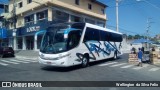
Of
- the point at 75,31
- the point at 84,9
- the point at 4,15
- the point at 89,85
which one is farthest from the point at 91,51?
the point at 4,15

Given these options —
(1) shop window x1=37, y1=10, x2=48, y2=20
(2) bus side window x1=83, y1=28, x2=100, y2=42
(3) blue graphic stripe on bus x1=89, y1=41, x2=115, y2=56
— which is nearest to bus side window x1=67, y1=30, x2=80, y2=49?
(2) bus side window x1=83, y1=28, x2=100, y2=42

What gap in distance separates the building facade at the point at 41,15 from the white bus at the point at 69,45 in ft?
48.2

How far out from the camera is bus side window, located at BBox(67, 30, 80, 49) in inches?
580

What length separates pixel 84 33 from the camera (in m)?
16.7

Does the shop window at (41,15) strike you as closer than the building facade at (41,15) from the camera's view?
No

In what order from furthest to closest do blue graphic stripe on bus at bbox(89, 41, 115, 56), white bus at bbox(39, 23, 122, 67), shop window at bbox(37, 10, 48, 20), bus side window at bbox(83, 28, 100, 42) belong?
1. shop window at bbox(37, 10, 48, 20)
2. blue graphic stripe on bus at bbox(89, 41, 115, 56)
3. bus side window at bbox(83, 28, 100, 42)
4. white bus at bbox(39, 23, 122, 67)

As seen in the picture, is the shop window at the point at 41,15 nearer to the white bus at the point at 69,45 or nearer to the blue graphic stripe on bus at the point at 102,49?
the blue graphic stripe on bus at the point at 102,49

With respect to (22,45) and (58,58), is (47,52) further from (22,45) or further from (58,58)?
(22,45)

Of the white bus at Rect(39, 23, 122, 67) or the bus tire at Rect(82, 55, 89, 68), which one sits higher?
the white bus at Rect(39, 23, 122, 67)

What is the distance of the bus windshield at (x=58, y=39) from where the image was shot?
47.3ft

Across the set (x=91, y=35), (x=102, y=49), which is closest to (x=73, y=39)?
(x=91, y=35)

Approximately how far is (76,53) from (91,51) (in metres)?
2.80

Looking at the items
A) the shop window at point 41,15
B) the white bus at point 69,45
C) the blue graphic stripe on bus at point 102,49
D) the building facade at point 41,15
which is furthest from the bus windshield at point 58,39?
the shop window at point 41,15

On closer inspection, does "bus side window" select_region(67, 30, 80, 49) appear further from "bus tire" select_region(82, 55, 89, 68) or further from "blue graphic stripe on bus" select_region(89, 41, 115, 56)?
"blue graphic stripe on bus" select_region(89, 41, 115, 56)
